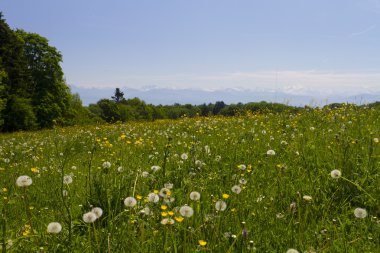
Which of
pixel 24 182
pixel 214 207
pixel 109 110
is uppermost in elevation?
pixel 24 182

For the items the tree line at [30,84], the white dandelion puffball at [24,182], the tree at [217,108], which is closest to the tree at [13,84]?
the tree line at [30,84]

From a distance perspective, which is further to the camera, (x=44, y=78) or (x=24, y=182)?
(x=44, y=78)

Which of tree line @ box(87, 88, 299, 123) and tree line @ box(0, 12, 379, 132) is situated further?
tree line @ box(87, 88, 299, 123)

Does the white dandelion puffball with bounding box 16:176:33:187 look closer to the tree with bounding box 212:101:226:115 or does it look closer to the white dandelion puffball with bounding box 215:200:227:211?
the white dandelion puffball with bounding box 215:200:227:211

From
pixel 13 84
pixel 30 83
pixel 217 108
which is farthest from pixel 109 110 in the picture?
pixel 13 84

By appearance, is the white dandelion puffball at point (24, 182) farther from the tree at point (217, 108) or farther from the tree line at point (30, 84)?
the tree at point (217, 108)

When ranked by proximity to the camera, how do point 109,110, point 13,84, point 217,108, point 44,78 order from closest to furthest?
point 13,84 → point 44,78 → point 109,110 → point 217,108

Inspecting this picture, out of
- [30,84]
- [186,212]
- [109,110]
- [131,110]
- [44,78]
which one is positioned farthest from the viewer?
[131,110]

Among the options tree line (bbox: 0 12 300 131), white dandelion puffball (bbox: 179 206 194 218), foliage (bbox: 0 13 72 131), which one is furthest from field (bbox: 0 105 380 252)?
foliage (bbox: 0 13 72 131)

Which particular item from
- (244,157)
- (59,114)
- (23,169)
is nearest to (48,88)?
(59,114)

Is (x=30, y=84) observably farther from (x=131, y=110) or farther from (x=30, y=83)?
(x=131, y=110)

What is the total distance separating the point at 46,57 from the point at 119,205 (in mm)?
50188

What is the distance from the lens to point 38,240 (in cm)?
272

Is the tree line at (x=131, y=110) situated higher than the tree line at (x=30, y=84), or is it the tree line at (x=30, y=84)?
the tree line at (x=30, y=84)
